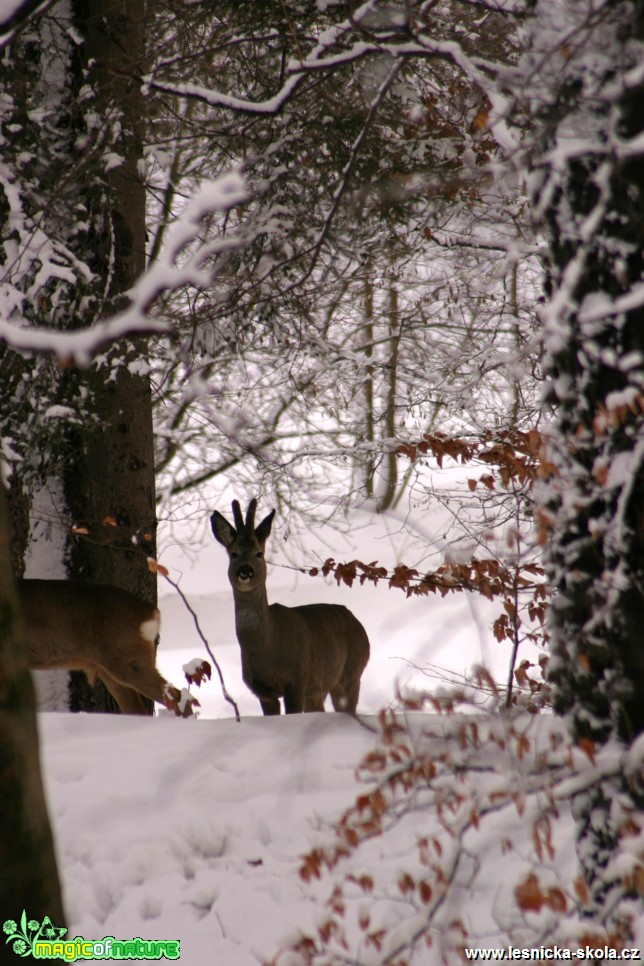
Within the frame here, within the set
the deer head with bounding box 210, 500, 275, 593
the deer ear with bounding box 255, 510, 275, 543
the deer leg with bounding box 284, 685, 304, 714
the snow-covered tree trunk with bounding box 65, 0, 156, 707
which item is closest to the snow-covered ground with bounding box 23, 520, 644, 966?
the deer leg with bounding box 284, 685, 304, 714

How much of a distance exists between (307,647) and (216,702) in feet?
31.3

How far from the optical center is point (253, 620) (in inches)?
304

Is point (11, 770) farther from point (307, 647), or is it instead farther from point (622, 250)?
point (307, 647)

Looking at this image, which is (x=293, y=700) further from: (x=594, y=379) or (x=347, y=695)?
(x=594, y=379)

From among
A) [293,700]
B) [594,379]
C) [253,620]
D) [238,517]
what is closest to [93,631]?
[253,620]

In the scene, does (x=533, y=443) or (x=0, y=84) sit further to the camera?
(x=0, y=84)

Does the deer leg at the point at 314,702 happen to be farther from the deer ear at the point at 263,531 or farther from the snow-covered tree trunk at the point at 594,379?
the snow-covered tree trunk at the point at 594,379

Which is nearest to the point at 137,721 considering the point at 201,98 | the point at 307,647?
the point at 307,647

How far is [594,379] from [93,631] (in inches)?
193

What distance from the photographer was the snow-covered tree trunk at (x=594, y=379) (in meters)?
3.20

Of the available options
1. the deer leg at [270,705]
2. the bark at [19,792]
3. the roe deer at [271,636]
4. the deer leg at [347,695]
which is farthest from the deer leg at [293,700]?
the bark at [19,792]

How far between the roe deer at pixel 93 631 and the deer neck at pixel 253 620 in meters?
0.64

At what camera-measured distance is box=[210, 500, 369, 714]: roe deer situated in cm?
766

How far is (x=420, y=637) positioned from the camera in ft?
62.0
